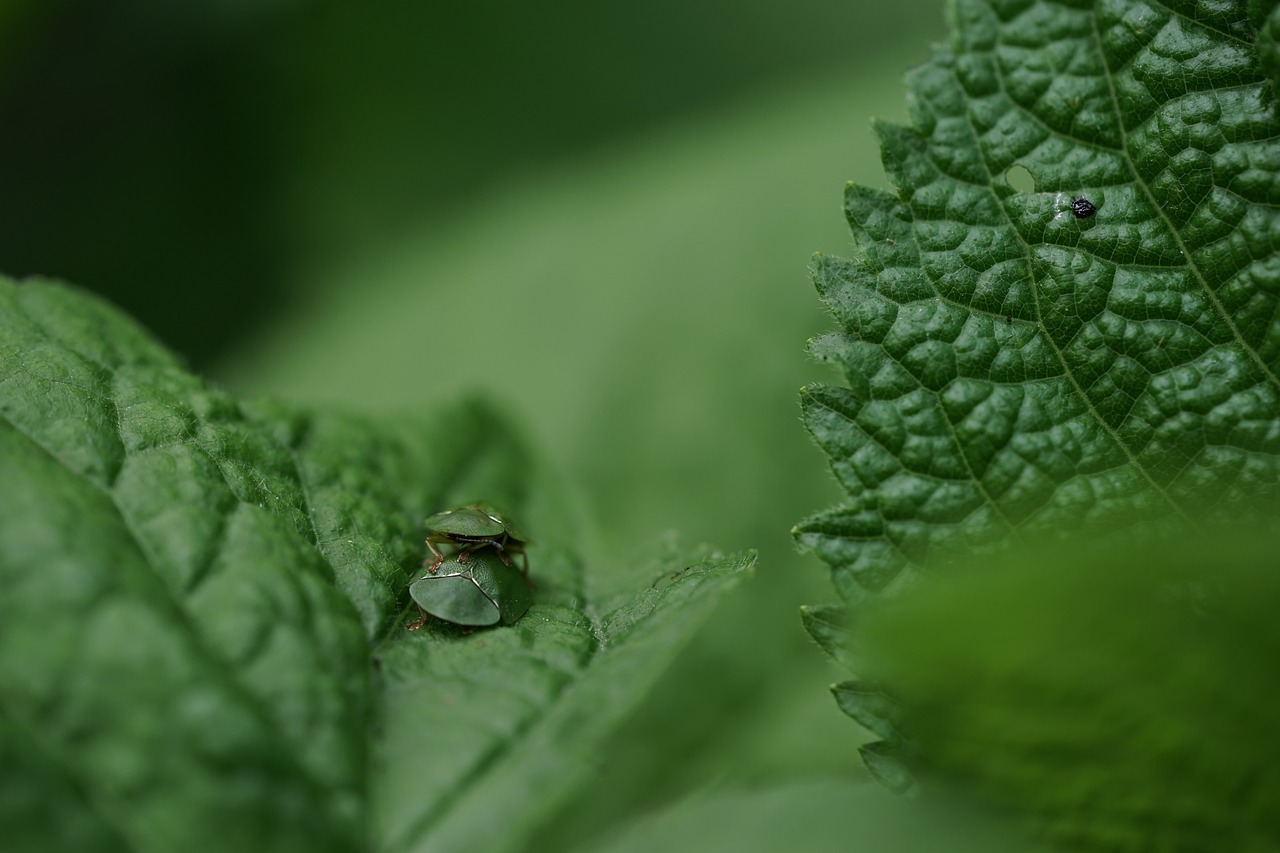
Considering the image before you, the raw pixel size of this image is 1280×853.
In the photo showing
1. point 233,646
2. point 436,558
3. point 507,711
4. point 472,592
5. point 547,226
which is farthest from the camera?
point 547,226

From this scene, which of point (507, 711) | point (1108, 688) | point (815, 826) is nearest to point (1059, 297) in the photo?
point (1108, 688)

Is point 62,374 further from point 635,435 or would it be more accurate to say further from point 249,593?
point 635,435

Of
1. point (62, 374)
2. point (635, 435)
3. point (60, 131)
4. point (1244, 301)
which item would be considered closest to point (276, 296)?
point (60, 131)

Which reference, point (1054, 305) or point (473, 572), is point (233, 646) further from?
point (1054, 305)

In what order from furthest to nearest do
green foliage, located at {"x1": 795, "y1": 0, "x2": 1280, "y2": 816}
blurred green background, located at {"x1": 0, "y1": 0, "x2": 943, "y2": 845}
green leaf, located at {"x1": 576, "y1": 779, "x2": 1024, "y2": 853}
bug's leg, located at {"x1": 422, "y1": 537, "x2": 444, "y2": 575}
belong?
blurred green background, located at {"x1": 0, "y1": 0, "x2": 943, "y2": 845} < bug's leg, located at {"x1": 422, "y1": 537, "x2": 444, "y2": 575} < green foliage, located at {"x1": 795, "y1": 0, "x2": 1280, "y2": 816} < green leaf, located at {"x1": 576, "y1": 779, "x2": 1024, "y2": 853}

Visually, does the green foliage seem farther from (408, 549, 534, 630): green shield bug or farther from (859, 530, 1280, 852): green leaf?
(408, 549, 534, 630): green shield bug

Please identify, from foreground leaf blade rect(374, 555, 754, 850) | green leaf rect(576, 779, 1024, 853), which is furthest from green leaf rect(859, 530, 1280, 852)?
foreground leaf blade rect(374, 555, 754, 850)
